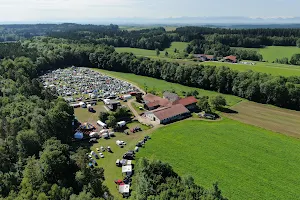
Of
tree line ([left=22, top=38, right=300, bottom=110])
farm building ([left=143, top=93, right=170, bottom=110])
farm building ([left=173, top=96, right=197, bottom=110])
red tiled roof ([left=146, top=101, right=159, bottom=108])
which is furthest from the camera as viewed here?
tree line ([left=22, top=38, right=300, bottom=110])

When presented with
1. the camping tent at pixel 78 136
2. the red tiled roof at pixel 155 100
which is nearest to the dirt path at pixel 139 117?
the red tiled roof at pixel 155 100

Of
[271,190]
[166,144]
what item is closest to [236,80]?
[166,144]

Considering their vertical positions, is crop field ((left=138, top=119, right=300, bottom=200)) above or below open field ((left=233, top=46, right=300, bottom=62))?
below

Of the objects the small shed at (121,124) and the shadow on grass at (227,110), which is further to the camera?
the shadow on grass at (227,110)

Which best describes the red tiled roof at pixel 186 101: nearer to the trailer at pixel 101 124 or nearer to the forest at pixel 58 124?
the forest at pixel 58 124

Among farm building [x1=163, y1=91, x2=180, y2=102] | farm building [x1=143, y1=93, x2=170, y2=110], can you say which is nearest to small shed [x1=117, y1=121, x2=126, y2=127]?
farm building [x1=143, y1=93, x2=170, y2=110]

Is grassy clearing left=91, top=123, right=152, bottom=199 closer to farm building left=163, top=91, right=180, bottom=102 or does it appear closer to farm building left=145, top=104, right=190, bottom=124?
farm building left=145, top=104, right=190, bottom=124

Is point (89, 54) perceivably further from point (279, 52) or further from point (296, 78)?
point (279, 52)
